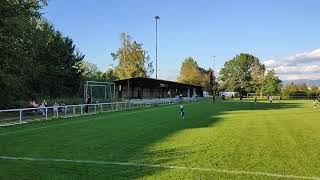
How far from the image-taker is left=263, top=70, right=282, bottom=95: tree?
420 feet

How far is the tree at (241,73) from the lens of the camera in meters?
150

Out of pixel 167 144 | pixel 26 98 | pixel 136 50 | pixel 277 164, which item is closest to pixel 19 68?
pixel 26 98

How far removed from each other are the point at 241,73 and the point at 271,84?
3121 centimetres

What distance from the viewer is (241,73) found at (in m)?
160

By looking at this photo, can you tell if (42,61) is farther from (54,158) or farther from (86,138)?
(54,158)

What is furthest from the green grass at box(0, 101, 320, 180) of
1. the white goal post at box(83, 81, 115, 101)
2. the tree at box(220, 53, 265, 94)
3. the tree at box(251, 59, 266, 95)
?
the tree at box(220, 53, 265, 94)

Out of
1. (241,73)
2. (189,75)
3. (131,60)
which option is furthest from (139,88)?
(241,73)

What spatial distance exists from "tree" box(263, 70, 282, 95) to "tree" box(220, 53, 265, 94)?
983cm

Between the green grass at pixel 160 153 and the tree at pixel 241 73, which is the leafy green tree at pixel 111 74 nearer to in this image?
the tree at pixel 241 73

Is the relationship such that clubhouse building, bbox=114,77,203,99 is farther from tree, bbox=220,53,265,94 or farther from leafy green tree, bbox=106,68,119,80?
tree, bbox=220,53,265,94

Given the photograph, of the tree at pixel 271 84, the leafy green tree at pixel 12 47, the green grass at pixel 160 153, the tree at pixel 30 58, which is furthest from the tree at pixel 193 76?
the green grass at pixel 160 153

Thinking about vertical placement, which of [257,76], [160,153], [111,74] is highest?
[257,76]

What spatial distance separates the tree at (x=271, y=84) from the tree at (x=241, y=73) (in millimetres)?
9827

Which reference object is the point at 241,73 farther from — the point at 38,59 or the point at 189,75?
the point at 38,59
